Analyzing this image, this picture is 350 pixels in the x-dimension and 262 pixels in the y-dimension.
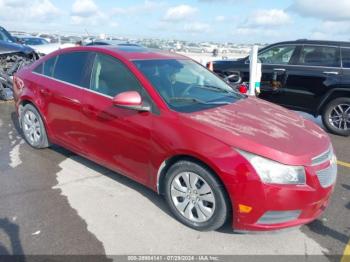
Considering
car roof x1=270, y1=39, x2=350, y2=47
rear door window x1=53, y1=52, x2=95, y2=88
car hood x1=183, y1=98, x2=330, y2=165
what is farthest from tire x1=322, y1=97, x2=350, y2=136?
rear door window x1=53, y1=52, x2=95, y2=88

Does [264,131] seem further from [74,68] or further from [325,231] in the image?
[74,68]

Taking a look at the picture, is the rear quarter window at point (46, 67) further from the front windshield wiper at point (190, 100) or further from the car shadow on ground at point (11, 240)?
the car shadow on ground at point (11, 240)

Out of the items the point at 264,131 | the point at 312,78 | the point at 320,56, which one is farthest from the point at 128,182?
the point at 320,56

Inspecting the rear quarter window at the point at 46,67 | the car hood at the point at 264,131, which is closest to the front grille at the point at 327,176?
the car hood at the point at 264,131

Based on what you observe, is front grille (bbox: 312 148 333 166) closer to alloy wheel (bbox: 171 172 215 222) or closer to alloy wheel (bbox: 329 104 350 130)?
alloy wheel (bbox: 171 172 215 222)

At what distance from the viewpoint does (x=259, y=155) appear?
2891 millimetres

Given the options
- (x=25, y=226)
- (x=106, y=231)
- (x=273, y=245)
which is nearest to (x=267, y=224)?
(x=273, y=245)

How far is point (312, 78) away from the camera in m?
7.00

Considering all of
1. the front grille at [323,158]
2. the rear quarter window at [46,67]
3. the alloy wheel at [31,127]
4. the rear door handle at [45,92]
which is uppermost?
the rear quarter window at [46,67]

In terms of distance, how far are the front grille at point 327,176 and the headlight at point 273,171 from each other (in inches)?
10.0

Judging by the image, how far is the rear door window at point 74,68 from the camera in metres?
4.30

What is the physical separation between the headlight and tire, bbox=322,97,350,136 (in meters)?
4.45

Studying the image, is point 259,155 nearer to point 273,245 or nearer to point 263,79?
point 273,245

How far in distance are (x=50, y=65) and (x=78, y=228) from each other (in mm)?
2564
